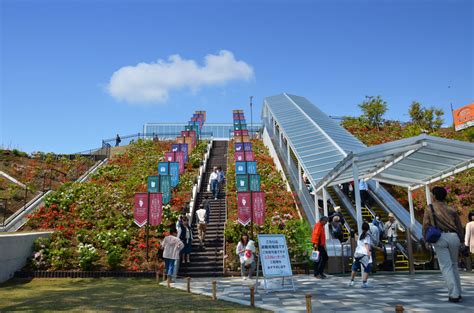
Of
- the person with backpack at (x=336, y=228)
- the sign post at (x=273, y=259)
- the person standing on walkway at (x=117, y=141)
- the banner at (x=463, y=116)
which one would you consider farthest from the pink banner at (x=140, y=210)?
the banner at (x=463, y=116)

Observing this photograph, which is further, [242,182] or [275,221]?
[242,182]

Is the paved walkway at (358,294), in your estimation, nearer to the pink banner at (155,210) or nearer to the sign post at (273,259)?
the sign post at (273,259)

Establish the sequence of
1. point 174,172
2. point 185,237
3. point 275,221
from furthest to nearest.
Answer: point 174,172 < point 275,221 < point 185,237

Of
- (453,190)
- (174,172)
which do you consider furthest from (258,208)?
(453,190)

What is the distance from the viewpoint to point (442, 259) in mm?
6133

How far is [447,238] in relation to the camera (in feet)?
20.1

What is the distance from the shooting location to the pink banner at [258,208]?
1362 cm

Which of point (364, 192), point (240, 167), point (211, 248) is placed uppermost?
point (240, 167)

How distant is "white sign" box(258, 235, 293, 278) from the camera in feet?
27.8

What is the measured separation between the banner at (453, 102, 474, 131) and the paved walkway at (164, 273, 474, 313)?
91.3 ft


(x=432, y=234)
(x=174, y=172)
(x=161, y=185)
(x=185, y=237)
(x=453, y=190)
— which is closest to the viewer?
(x=432, y=234)

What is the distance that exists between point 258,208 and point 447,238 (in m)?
8.05

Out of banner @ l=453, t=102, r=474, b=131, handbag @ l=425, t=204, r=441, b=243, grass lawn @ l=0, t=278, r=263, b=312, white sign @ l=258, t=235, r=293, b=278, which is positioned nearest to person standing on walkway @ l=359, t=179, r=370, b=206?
white sign @ l=258, t=235, r=293, b=278

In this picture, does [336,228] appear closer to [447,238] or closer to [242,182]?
[242,182]
